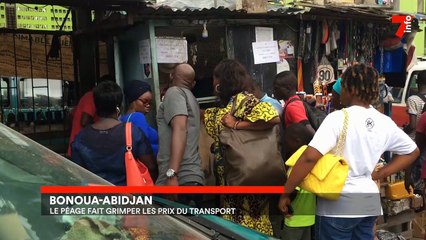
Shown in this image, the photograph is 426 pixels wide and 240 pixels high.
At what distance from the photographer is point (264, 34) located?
5512 mm

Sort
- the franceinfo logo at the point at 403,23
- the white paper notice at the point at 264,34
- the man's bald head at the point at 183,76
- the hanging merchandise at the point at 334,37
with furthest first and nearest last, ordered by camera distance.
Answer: the franceinfo logo at the point at 403,23 < the hanging merchandise at the point at 334,37 < the white paper notice at the point at 264,34 < the man's bald head at the point at 183,76

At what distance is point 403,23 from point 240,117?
13.4 feet

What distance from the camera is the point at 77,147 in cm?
316

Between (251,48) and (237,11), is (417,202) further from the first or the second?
(237,11)

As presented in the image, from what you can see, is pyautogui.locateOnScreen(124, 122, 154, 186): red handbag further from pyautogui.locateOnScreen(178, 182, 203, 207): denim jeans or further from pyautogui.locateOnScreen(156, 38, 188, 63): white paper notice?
pyautogui.locateOnScreen(156, 38, 188, 63): white paper notice

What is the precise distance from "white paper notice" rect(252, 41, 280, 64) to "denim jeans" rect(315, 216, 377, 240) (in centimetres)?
278

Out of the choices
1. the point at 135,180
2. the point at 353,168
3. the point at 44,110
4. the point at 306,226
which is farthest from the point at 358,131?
the point at 44,110

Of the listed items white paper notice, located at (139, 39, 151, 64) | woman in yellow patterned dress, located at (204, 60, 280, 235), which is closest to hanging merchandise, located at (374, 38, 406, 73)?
white paper notice, located at (139, 39, 151, 64)

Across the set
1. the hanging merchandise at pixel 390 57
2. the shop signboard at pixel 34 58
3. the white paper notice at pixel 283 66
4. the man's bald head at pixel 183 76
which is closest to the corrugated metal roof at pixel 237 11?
the white paper notice at pixel 283 66

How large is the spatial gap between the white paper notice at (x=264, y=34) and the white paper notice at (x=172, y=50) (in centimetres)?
96

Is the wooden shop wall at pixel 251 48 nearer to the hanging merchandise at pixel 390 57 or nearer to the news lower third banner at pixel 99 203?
the hanging merchandise at pixel 390 57

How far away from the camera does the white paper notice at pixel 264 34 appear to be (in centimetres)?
545

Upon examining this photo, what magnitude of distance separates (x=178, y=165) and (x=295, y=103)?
119cm

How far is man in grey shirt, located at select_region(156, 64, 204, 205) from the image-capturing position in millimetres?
3369
